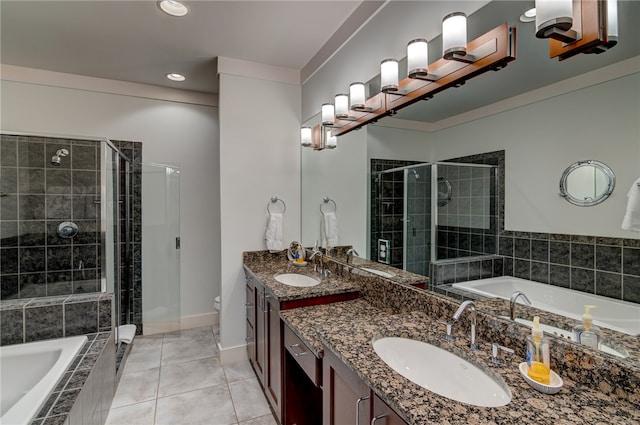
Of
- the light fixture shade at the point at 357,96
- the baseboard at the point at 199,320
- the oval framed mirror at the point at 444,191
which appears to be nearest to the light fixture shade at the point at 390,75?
the light fixture shade at the point at 357,96

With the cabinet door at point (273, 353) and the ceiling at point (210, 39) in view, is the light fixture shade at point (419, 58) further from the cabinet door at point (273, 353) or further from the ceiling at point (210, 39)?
the cabinet door at point (273, 353)

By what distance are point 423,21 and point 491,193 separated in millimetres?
913

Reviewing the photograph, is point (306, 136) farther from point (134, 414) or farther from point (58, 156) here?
point (134, 414)

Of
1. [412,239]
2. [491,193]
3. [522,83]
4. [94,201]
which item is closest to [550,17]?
[522,83]

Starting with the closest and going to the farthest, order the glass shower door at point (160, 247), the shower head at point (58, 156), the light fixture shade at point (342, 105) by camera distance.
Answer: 1. the light fixture shade at point (342, 105)
2. the shower head at point (58, 156)
3. the glass shower door at point (160, 247)

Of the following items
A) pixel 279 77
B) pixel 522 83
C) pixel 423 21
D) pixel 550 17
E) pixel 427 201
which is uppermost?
pixel 279 77

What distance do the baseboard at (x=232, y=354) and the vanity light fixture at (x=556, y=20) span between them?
2.96 metres

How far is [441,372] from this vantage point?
1.15 meters

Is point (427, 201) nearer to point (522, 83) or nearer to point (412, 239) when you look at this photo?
point (412, 239)

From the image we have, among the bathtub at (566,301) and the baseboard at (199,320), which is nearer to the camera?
the bathtub at (566,301)

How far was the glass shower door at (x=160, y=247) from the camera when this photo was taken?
332 cm

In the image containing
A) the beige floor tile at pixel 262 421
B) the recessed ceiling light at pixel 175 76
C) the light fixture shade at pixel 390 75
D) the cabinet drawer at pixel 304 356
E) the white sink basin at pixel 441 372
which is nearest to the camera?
the white sink basin at pixel 441 372

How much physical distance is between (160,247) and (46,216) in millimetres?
1014

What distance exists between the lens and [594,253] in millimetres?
956
